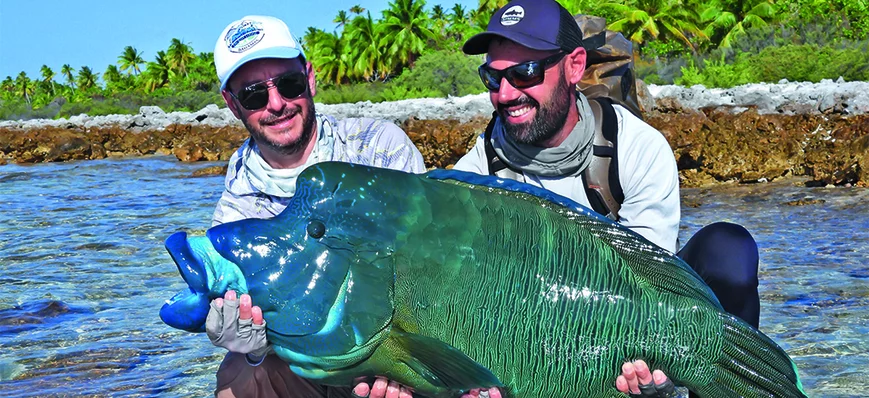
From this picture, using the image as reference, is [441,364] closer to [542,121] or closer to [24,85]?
[542,121]

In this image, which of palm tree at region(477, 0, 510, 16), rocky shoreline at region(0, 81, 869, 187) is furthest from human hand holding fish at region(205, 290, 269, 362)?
palm tree at region(477, 0, 510, 16)

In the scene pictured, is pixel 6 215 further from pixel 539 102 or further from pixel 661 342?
pixel 661 342

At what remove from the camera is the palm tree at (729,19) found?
137ft

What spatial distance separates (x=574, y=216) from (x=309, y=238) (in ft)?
2.52

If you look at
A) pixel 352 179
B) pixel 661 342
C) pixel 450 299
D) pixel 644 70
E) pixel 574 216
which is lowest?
pixel 644 70

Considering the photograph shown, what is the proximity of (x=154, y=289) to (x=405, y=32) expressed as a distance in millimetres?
53591

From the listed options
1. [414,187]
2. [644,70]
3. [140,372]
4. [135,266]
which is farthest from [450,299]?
[644,70]

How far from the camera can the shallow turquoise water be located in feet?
17.6

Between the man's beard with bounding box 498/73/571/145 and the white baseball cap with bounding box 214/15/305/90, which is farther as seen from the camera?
the man's beard with bounding box 498/73/571/145

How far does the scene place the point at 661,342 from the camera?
2.61 metres

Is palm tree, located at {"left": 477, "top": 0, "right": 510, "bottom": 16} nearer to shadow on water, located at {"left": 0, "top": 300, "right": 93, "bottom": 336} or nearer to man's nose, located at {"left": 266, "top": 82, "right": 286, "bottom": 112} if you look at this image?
shadow on water, located at {"left": 0, "top": 300, "right": 93, "bottom": 336}

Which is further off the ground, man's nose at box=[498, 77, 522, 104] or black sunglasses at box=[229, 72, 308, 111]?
black sunglasses at box=[229, 72, 308, 111]

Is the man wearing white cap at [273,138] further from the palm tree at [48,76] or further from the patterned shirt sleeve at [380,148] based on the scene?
the palm tree at [48,76]

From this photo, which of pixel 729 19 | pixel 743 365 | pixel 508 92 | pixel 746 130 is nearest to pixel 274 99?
pixel 508 92
